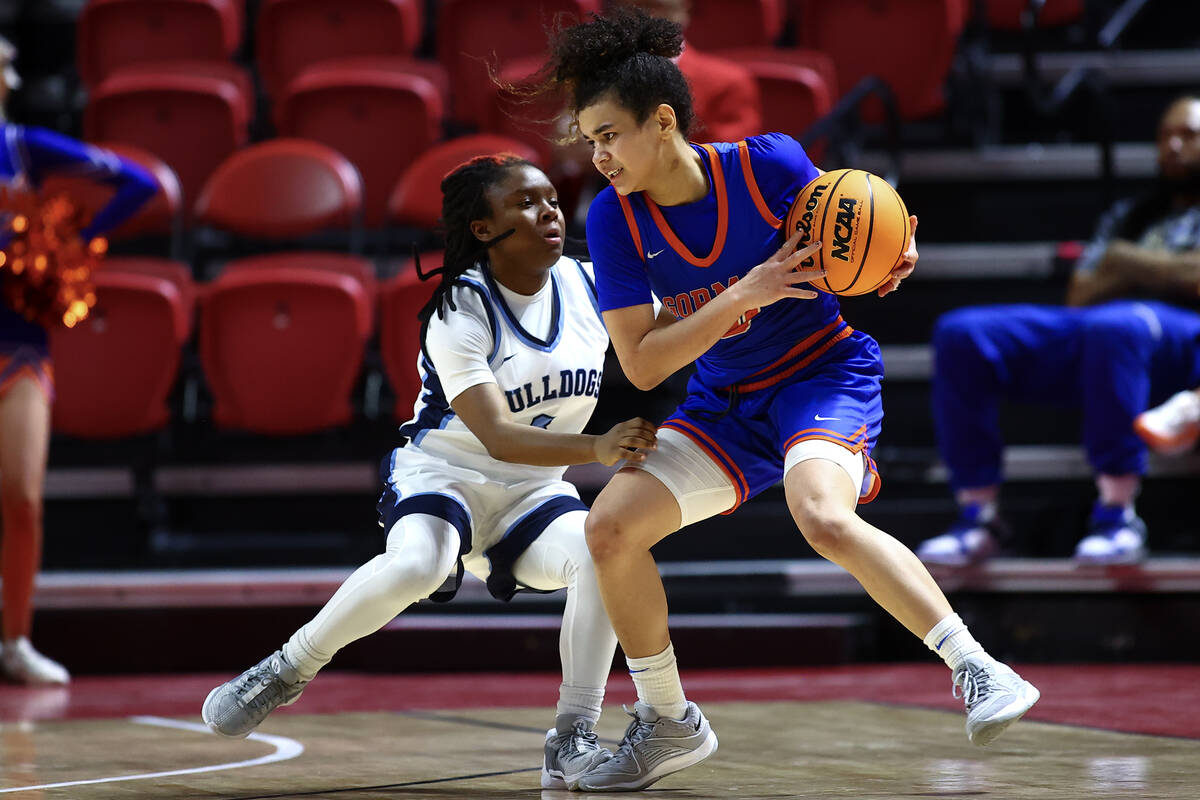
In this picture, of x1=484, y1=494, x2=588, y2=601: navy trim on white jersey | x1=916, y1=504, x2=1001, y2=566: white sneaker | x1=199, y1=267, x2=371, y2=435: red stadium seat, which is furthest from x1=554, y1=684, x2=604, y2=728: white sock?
x1=199, y1=267, x2=371, y2=435: red stadium seat

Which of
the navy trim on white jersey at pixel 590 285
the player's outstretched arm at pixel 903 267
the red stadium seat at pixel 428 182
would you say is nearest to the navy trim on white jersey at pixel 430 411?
the navy trim on white jersey at pixel 590 285

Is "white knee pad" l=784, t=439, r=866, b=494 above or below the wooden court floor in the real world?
above

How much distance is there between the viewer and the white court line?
3.24 meters

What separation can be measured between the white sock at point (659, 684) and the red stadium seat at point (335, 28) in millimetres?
5404

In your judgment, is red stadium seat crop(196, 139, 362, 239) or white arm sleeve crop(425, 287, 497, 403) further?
red stadium seat crop(196, 139, 362, 239)

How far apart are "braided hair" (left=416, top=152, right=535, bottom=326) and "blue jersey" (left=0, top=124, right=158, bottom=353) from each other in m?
2.24

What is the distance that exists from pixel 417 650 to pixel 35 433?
1478 mm

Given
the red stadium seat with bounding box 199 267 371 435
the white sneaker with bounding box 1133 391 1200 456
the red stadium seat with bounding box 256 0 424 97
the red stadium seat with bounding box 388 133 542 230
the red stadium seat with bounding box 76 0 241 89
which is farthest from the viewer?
the red stadium seat with bounding box 76 0 241 89

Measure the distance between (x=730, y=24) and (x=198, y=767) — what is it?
5.27 metres

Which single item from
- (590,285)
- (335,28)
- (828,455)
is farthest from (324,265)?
(828,455)

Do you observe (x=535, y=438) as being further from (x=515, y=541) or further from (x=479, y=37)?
(x=479, y=37)

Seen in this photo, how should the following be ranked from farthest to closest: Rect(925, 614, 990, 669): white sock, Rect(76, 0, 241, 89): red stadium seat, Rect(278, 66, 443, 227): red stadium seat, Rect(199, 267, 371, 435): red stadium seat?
Rect(76, 0, 241, 89): red stadium seat, Rect(278, 66, 443, 227): red stadium seat, Rect(199, 267, 371, 435): red stadium seat, Rect(925, 614, 990, 669): white sock

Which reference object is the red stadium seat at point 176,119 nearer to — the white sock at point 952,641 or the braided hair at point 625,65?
the braided hair at point 625,65

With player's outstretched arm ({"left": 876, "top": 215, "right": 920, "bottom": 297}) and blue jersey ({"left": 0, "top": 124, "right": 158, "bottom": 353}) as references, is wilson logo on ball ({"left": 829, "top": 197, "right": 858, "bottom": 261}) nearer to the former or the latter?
player's outstretched arm ({"left": 876, "top": 215, "right": 920, "bottom": 297})
